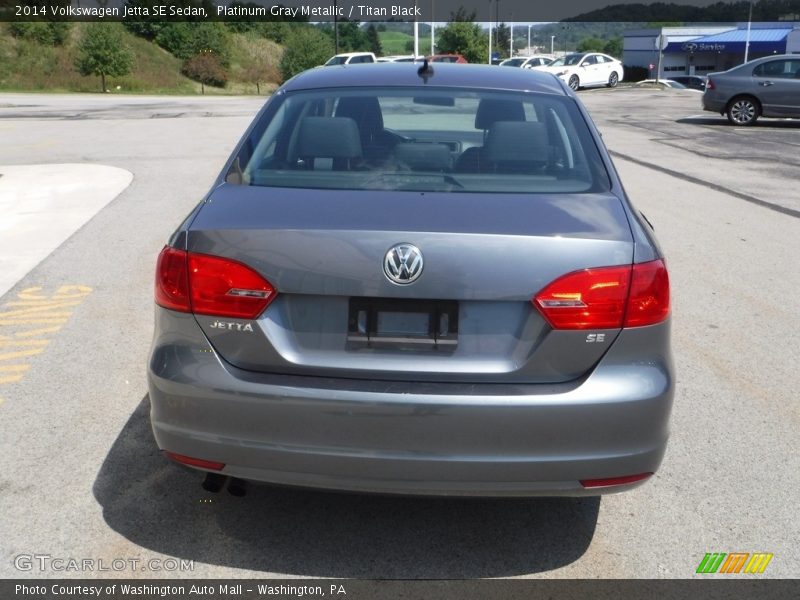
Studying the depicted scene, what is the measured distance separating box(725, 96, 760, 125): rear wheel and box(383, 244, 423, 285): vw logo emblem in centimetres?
2126

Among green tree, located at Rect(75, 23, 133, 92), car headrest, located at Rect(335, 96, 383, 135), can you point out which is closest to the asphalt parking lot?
car headrest, located at Rect(335, 96, 383, 135)

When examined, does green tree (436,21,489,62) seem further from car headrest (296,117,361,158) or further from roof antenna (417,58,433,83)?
car headrest (296,117,361,158)

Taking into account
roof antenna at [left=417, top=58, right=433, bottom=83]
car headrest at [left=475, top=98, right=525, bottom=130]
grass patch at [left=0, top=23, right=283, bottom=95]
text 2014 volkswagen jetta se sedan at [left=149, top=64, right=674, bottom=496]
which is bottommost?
grass patch at [left=0, top=23, right=283, bottom=95]

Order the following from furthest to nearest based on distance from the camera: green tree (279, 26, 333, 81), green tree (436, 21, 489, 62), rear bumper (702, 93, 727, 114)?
1. green tree (436, 21, 489, 62)
2. green tree (279, 26, 333, 81)
3. rear bumper (702, 93, 727, 114)

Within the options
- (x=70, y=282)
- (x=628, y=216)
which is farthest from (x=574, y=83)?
(x=628, y=216)

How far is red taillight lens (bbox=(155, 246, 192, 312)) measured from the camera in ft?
9.93

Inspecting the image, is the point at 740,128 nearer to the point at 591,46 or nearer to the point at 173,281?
the point at 173,281

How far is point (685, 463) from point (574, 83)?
126 ft

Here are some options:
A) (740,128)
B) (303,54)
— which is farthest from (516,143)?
(303,54)

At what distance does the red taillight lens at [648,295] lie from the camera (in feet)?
9.60

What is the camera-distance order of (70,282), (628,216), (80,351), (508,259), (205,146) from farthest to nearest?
(205,146)
(70,282)
(80,351)
(628,216)
(508,259)

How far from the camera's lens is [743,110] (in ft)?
72.3

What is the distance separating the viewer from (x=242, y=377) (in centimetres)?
295

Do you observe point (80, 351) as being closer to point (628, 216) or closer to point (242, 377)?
point (242, 377)
